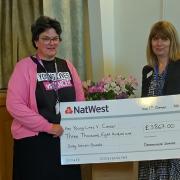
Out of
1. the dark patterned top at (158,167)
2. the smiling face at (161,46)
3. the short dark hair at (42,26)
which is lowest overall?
the dark patterned top at (158,167)

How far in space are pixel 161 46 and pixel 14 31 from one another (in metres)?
1.38

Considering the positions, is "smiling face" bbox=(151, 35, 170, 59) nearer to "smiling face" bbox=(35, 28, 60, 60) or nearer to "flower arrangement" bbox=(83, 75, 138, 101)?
"flower arrangement" bbox=(83, 75, 138, 101)

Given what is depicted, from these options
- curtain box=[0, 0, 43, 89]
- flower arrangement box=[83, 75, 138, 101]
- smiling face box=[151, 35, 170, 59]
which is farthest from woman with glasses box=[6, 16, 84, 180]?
curtain box=[0, 0, 43, 89]

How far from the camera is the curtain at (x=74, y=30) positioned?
121 inches

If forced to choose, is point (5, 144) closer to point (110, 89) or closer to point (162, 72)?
point (110, 89)

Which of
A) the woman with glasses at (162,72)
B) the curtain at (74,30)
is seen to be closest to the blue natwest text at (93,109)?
the woman with glasses at (162,72)

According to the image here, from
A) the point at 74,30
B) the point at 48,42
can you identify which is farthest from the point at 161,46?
the point at 74,30

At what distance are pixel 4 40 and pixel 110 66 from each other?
0.99 metres

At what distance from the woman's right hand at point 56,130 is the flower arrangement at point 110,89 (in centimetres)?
31

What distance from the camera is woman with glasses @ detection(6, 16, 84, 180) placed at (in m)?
2.11

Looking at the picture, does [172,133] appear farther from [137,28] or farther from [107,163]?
[137,28]

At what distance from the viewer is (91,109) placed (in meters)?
2.24

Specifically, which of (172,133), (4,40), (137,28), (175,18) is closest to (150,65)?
(172,133)

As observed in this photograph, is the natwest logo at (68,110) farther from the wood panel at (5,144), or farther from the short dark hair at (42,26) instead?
the wood panel at (5,144)
